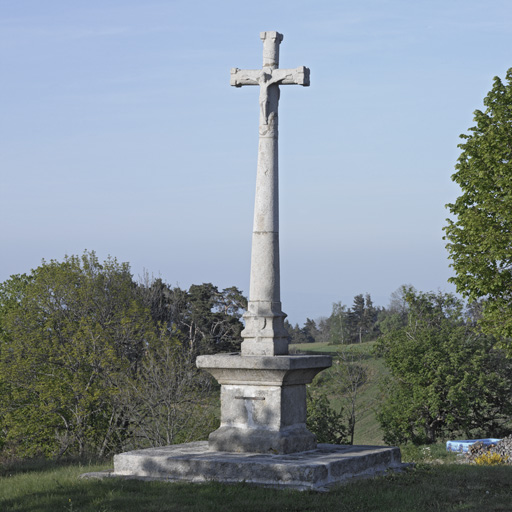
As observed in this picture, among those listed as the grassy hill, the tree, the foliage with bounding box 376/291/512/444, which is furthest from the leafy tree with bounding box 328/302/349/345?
the tree

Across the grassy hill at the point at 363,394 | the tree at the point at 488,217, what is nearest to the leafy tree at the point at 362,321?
the grassy hill at the point at 363,394

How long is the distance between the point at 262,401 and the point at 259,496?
1.92m

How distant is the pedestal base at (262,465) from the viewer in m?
9.34

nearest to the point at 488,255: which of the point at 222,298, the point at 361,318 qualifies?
the point at 222,298

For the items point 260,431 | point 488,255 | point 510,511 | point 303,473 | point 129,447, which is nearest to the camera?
point 510,511

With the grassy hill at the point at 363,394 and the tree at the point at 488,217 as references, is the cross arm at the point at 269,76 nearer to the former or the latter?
the tree at the point at 488,217

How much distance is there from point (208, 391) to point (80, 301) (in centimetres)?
709

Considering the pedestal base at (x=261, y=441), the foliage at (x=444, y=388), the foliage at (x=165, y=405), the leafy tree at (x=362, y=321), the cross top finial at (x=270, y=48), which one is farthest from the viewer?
the leafy tree at (x=362, y=321)

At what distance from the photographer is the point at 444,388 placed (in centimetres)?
3594

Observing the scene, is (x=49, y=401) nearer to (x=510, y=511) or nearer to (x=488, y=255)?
(x=488, y=255)

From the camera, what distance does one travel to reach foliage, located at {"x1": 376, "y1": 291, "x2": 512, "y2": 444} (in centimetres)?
3544

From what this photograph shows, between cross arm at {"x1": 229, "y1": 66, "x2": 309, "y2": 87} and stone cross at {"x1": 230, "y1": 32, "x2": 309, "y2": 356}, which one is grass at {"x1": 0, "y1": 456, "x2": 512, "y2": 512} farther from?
cross arm at {"x1": 229, "y1": 66, "x2": 309, "y2": 87}

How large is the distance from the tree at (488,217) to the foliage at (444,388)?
42.6ft

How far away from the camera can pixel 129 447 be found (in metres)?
26.6
